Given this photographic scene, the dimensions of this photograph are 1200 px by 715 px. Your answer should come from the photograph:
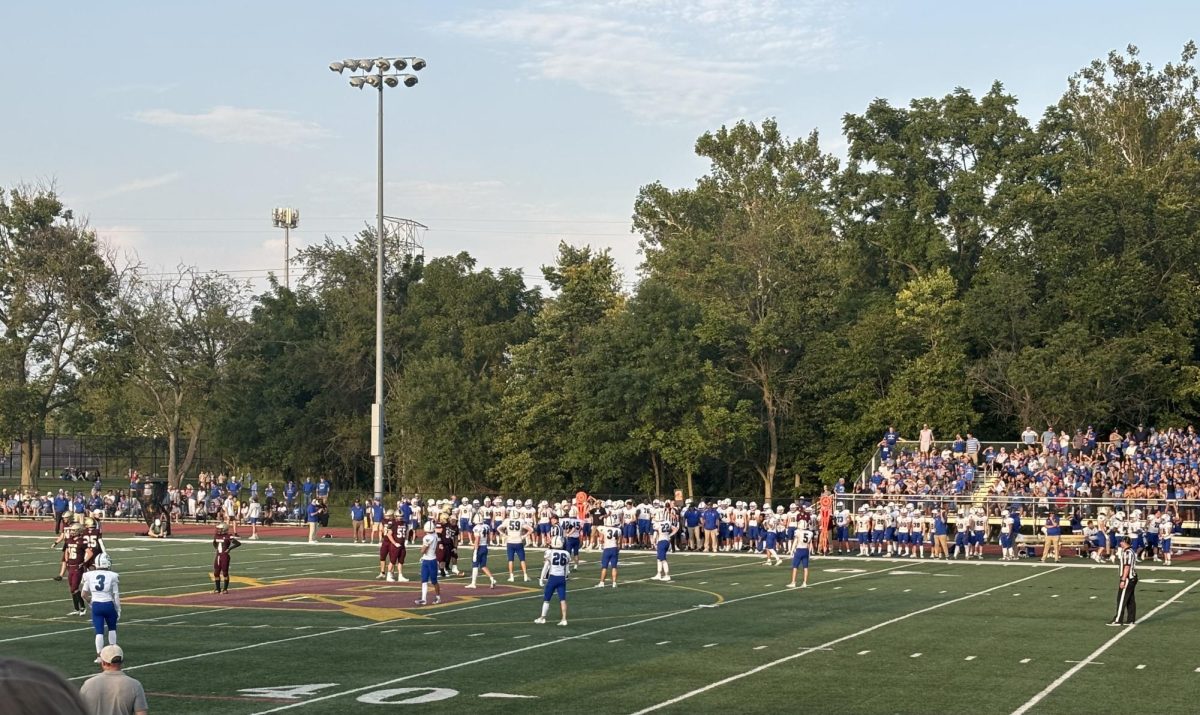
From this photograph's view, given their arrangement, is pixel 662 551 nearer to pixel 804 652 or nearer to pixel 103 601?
pixel 804 652

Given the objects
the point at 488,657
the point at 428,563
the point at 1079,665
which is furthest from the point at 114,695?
the point at 428,563

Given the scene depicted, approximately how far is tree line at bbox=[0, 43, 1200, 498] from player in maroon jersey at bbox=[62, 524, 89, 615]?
2921 cm

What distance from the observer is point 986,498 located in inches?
1623

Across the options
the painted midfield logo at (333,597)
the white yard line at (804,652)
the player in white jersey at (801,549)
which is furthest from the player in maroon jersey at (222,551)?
the white yard line at (804,652)

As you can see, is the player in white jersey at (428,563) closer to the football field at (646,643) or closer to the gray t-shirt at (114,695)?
the football field at (646,643)

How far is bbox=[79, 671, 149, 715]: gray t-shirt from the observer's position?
8.48 metres

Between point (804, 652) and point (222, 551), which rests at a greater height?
point (222, 551)

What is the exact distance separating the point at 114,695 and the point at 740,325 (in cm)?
4627

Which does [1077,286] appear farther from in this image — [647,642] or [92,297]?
[92,297]

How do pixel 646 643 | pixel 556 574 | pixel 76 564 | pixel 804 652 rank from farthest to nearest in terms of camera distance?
pixel 76 564
pixel 556 574
pixel 646 643
pixel 804 652

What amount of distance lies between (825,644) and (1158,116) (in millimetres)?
48223

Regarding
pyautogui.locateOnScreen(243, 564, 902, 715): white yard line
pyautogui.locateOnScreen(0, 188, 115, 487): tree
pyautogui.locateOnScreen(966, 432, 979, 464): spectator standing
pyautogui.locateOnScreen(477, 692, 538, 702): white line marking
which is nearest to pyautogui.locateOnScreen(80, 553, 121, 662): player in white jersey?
pyautogui.locateOnScreen(243, 564, 902, 715): white yard line

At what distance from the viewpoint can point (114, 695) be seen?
8.52 meters

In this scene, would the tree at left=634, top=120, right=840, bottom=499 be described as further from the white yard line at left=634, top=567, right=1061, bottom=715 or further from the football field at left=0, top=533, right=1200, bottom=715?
the white yard line at left=634, top=567, right=1061, bottom=715
